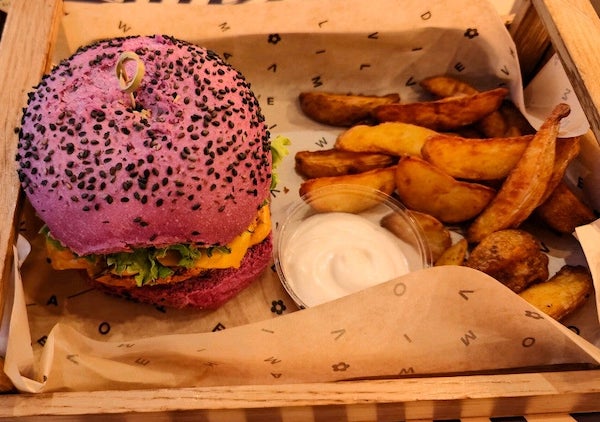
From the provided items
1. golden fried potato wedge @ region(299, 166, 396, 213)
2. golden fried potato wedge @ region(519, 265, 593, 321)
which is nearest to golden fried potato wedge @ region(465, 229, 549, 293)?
golden fried potato wedge @ region(519, 265, 593, 321)

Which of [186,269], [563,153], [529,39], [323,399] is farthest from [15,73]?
[529,39]

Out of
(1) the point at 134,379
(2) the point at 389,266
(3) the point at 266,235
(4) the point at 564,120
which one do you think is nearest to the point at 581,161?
(4) the point at 564,120

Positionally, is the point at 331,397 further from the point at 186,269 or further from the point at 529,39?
the point at 529,39

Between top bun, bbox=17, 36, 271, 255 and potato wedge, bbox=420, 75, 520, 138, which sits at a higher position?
top bun, bbox=17, 36, 271, 255

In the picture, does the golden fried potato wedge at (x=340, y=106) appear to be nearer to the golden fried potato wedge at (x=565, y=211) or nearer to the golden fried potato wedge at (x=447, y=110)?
the golden fried potato wedge at (x=447, y=110)

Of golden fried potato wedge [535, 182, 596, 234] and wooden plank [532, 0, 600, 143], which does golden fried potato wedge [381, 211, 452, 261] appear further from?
wooden plank [532, 0, 600, 143]

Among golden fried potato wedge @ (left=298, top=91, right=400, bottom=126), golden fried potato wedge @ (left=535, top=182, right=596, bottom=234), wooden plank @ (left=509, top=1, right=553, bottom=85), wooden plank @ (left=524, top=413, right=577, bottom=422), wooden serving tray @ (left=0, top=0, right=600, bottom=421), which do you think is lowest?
wooden plank @ (left=524, top=413, right=577, bottom=422)
